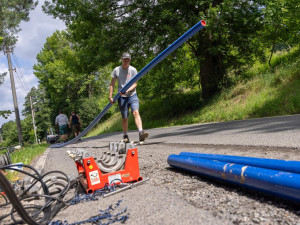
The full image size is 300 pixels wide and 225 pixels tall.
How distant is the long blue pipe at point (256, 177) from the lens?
152 centimetres

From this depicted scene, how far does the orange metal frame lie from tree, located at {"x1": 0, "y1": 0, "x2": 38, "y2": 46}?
17.6m

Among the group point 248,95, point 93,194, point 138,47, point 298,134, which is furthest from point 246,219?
point 138,47

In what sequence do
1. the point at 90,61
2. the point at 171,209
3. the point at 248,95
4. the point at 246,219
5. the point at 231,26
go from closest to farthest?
the point at 246,219, the point at 171,209, the point at 248,95, the point at 231,26, the point at 90,61

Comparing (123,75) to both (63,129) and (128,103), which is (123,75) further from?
(63,129)

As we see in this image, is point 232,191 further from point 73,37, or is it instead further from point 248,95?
point 73,37

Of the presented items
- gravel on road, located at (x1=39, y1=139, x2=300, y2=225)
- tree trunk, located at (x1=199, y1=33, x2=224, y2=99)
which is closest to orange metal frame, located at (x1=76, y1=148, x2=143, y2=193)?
gravel on road, located at (x1=39, y1=139, x2=300, y2=225)

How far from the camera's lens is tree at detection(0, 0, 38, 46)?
1735 centimetres

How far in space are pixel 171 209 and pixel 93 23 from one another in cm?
1404

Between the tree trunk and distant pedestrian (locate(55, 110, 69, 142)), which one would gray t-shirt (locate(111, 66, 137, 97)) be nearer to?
the tree trunk

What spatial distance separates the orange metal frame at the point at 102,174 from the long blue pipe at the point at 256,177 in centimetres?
60

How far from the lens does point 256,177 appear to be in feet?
5.71

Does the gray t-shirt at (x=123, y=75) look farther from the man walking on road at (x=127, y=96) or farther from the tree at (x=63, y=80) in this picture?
the tree at (x=63, y=80)

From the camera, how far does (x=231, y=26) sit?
39.6 feet

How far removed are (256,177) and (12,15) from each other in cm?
2033
